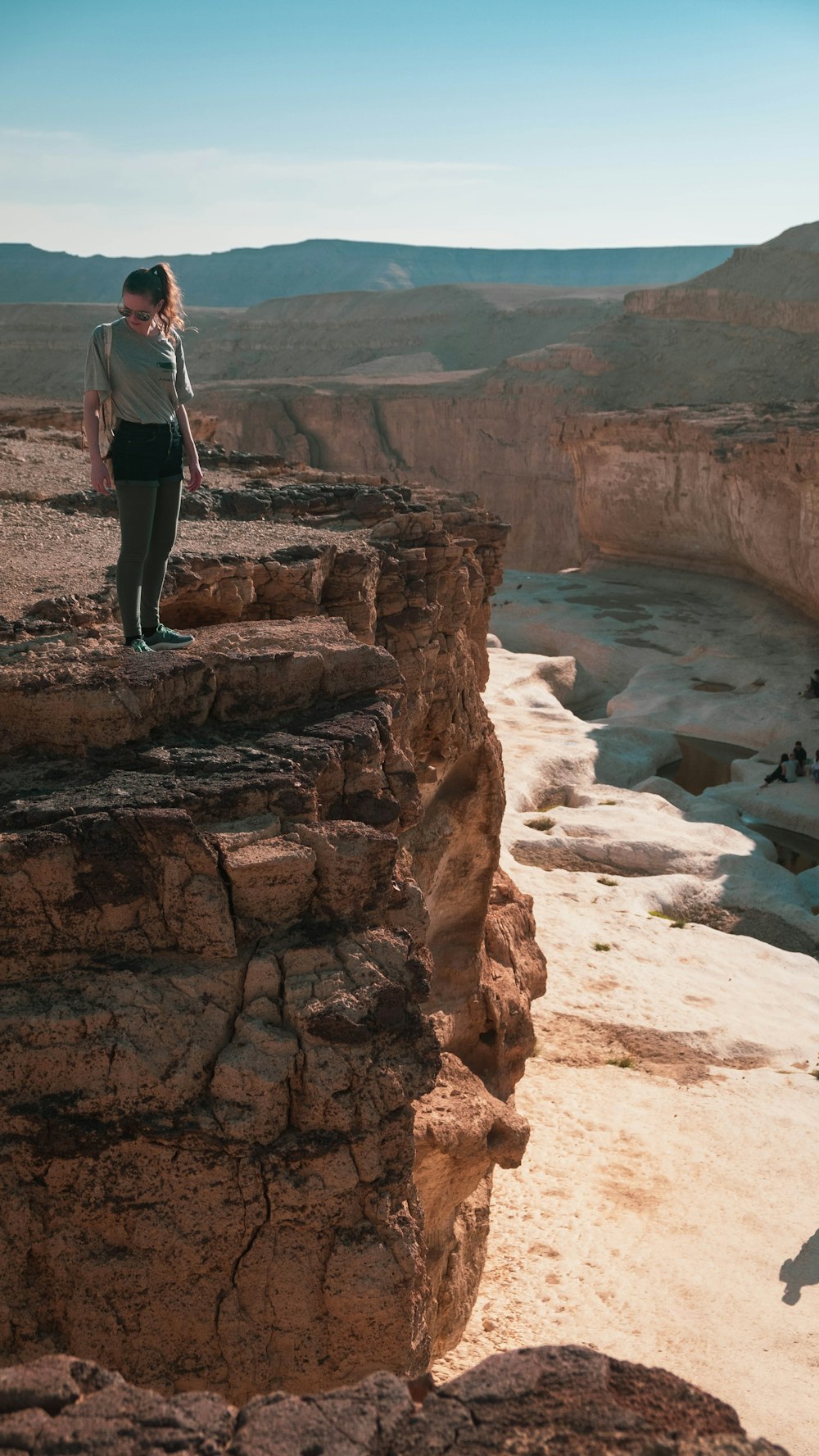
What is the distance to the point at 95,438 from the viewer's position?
4926mm

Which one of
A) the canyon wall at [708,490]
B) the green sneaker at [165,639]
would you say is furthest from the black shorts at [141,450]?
the canyon wall at [708,490]

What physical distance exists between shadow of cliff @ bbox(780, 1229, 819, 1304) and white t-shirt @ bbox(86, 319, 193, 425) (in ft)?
21.4

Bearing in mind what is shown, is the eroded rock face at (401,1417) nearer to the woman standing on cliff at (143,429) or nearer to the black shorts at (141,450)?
the woman standing on cliff at (143,429)

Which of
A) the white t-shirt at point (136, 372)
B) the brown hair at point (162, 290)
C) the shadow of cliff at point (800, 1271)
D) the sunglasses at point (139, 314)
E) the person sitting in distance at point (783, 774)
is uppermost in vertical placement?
the brown hair at point (162, 290)

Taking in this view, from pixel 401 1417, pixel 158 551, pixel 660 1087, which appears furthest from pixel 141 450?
pixel 660 1087

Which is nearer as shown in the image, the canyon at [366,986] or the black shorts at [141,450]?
the canyon at [366,986]

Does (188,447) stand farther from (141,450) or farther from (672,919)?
(672,919)

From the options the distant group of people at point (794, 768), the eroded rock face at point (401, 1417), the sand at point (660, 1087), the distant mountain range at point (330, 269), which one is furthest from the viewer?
the distant mountain range at point (330, 269)

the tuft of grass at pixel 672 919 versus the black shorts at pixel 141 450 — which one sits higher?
the black shorts at pixel 141 450

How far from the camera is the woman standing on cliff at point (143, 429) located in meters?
4.87

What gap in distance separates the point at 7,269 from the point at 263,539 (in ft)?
360

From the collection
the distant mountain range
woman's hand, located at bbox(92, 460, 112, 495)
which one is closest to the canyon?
woman's hand, located at bbox(92, 460, 112, 495)

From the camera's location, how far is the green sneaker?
5.18 metres

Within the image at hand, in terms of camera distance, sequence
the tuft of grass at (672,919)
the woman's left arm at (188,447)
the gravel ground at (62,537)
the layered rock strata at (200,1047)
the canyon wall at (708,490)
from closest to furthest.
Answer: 1. the layered rock strata at (200,1047)
2. the woman's left arm at (188,447)
3. the gravel ground at (62,537)
4. the tuft of grass at (672,919)
5. the canyon wall at (708,490)
